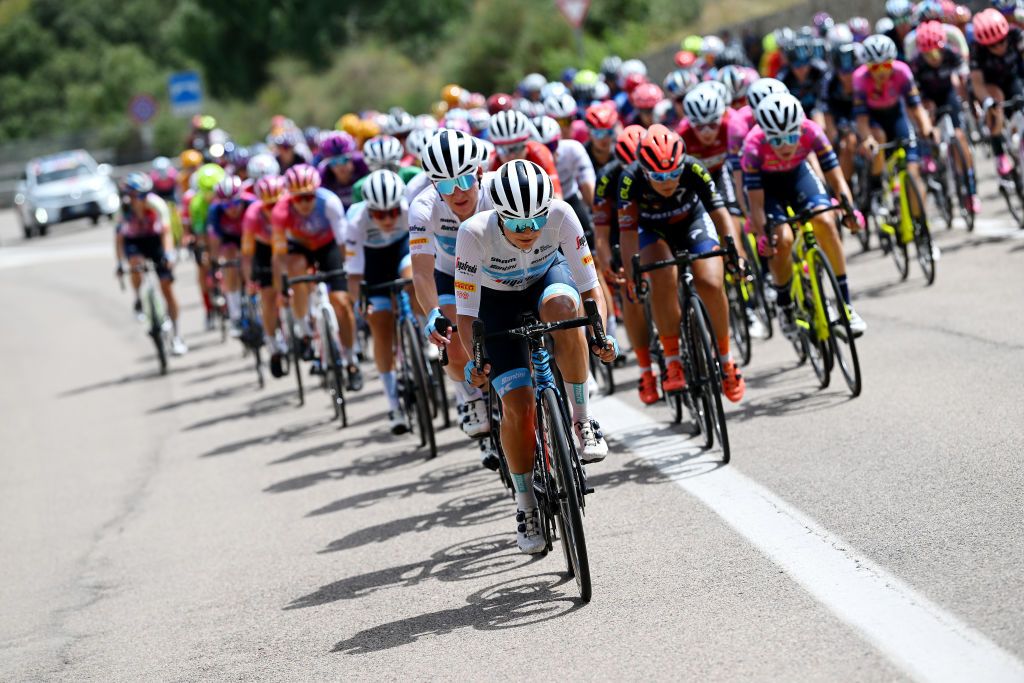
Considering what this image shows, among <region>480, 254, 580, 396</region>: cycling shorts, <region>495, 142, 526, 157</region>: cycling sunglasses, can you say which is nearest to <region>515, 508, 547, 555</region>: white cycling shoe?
<region>480, 254, 580, 396</region>: cycling shorts

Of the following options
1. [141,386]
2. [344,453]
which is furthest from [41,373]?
[344,453]

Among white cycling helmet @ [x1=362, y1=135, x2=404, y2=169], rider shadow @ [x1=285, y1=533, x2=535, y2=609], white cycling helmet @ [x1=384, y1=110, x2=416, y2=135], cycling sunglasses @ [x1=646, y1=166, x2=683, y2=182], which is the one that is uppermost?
white cycling helmet @ [x1=384, y1=110, x2=416, y2=135]

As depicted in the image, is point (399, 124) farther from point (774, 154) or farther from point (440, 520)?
point (440, 520)

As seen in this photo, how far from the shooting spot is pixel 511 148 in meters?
10.4

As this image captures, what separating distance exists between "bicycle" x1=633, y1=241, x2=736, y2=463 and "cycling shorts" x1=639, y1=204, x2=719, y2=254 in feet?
0.48

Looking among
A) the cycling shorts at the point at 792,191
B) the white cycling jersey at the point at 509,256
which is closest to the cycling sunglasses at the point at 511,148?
the cycling shorts at the point at 792,191

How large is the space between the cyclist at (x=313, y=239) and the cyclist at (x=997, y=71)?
6739mm

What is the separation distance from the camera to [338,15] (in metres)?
64.0

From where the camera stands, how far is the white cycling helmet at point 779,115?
33.2ft

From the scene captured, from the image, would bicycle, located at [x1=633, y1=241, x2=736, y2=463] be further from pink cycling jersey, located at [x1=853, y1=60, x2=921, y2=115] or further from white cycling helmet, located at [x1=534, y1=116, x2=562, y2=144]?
pink cycling jersey, located at [x1=853, y1=60, x2=921, y2=115]

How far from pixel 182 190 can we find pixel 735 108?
13.4 m

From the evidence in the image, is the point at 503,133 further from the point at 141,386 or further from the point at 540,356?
the point at 141,386

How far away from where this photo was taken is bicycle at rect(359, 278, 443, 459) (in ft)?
35.4

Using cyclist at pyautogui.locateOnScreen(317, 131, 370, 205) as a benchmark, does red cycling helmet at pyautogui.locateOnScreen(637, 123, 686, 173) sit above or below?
below
